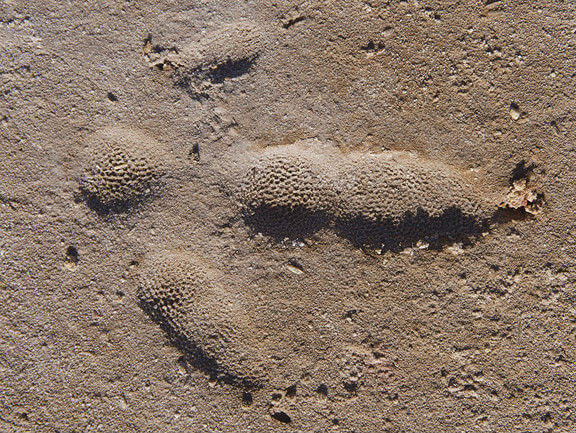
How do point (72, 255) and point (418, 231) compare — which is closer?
point (418, 231)

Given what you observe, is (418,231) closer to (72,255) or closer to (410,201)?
(410,201)

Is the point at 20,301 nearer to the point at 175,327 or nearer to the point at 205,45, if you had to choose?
the point at 175,327

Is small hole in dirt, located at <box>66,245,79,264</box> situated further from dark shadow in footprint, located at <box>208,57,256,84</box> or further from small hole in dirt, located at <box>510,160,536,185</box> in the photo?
small hole in dirt, located at <box>510,160,536,185</box>

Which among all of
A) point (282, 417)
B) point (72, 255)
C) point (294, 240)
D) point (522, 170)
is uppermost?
point (522, 170)

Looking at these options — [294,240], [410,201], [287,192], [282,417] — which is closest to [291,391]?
[282,417]

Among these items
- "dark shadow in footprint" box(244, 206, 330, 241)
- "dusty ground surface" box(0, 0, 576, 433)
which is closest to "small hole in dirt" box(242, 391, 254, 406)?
"dusty ground surface" box(0, 0, 576, 433)

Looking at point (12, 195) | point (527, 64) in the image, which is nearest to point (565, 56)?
point (527, 64)
